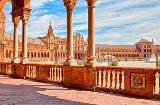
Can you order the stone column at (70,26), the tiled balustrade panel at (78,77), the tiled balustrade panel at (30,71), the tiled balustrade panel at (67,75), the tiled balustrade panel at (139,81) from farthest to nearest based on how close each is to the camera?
1. the tiled balustrade panel at (30,71)
2. the stone column at (70,26)
3. the tiled balustrade panel at (67,75)
4. the tiled balustrade panel at (78,77)
5. the tiled balustrade panel at (139,81)

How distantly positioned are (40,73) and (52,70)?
1.24m

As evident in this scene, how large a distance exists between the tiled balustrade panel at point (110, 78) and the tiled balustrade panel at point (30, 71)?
5069 mm

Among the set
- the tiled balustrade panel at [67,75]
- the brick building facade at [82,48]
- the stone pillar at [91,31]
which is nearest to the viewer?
the stone pillar at [91,31]

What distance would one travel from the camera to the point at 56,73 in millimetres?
10297

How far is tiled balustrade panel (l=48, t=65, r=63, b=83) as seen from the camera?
32.6ft

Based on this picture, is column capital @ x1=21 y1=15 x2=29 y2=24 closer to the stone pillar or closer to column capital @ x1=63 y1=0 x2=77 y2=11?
column capital @ x1=63 y1=0 x2=77 y2=11

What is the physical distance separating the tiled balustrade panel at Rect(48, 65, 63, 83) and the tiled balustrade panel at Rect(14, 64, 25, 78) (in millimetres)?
2946

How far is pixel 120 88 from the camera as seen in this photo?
295 inches

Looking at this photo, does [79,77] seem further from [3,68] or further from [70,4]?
[3,68]

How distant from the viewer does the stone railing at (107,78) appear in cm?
676

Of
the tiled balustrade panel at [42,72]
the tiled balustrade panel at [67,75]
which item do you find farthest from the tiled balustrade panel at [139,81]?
the tiled balustrade panel at [42,72]

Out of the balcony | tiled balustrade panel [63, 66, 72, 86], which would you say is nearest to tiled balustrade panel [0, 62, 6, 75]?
the balcony

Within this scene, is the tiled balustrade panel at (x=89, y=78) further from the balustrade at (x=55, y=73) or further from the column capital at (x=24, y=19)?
the column capital at (x=24, y=19)

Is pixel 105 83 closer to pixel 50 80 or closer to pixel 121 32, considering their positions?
pixel 50 80
